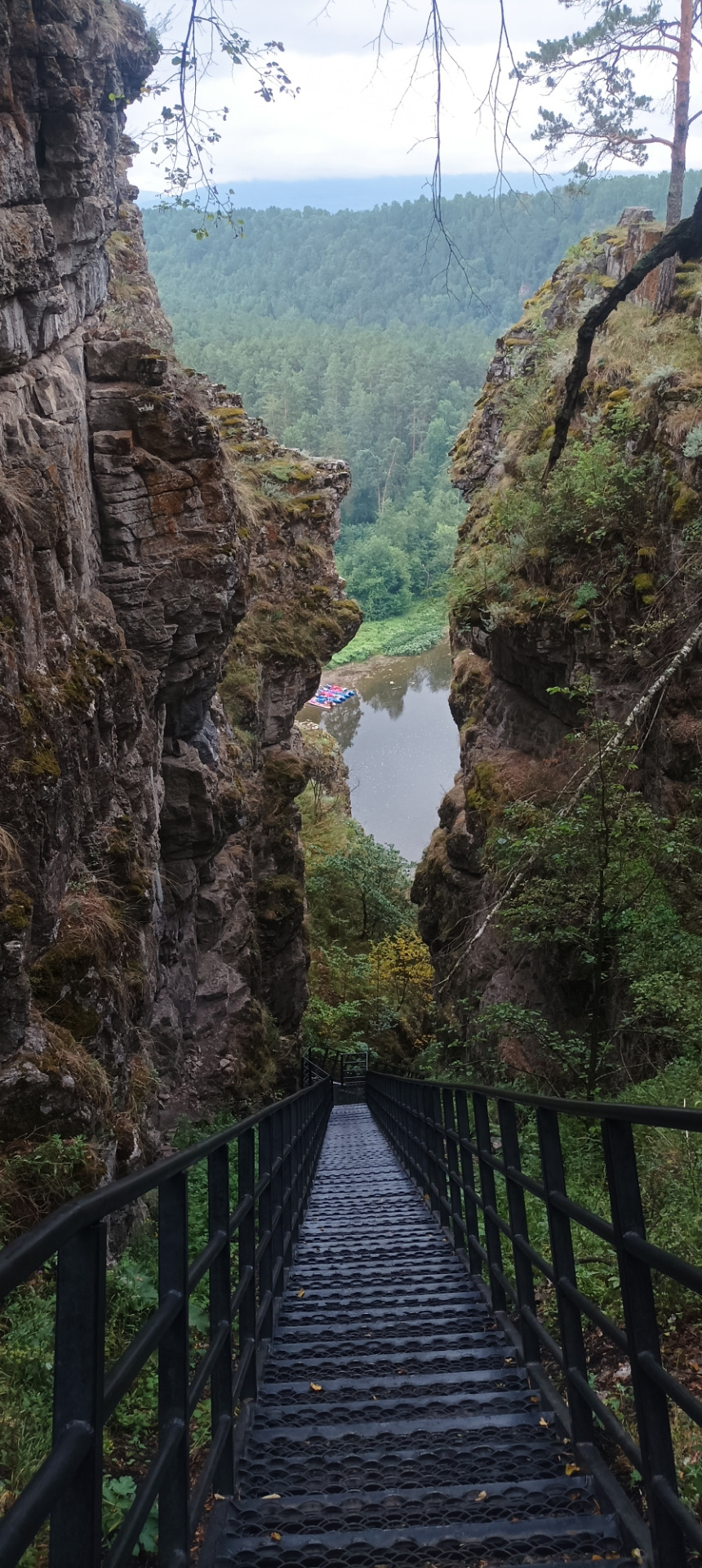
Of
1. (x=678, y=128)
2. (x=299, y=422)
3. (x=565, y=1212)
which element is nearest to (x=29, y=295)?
(x=565, y=1212)

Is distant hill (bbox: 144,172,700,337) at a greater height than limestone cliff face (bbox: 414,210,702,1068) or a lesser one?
greater

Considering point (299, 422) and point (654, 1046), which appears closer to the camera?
point (654, 1046)

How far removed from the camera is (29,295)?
7.58 meters

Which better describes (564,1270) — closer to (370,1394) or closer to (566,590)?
(370,1394)

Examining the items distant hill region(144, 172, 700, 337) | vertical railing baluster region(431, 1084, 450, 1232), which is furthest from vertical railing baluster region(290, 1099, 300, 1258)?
distant hill region(144, 172, 700, 337)

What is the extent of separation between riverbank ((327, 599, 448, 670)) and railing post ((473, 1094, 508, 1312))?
2527 inches

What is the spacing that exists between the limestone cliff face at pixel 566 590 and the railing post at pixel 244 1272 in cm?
823

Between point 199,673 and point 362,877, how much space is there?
2272 cm

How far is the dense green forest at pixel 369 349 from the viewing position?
258 ft

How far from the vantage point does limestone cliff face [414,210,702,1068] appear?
1270 centimetres

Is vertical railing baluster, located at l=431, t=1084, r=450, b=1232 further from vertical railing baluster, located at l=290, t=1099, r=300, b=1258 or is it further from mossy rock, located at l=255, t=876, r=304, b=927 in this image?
mossy rock, located at l=255, t=876, r=304, b=927

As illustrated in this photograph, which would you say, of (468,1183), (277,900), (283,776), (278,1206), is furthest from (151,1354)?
(283,776)

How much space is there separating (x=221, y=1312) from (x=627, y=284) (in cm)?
386

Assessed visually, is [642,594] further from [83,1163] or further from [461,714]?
[83,1163]
